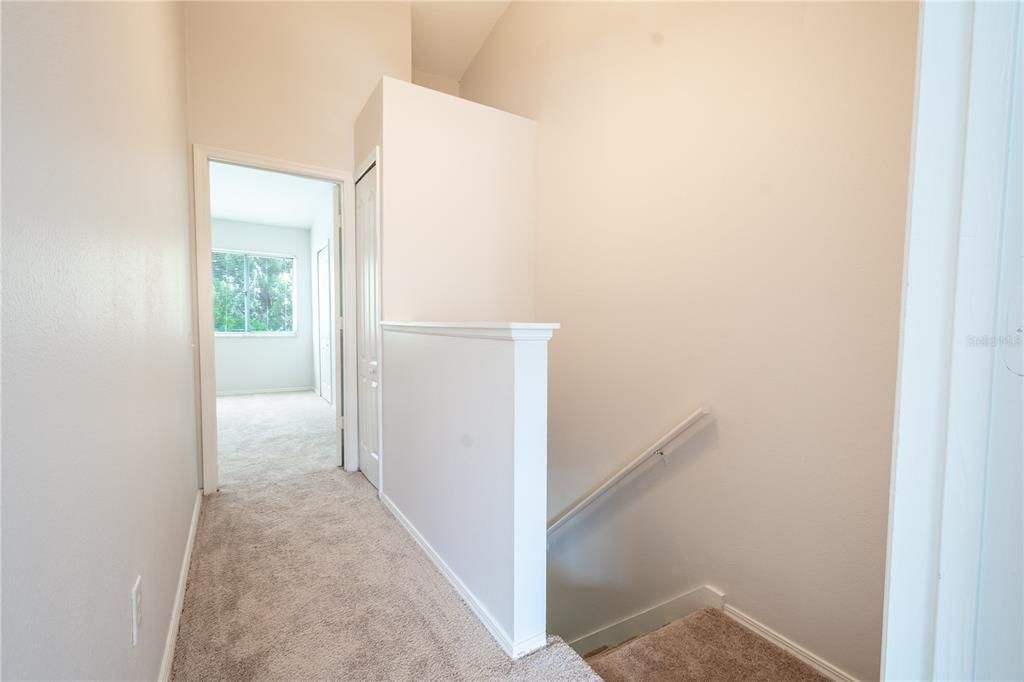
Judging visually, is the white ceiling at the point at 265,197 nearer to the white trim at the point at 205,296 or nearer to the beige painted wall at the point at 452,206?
the white trim at the point at 205,296

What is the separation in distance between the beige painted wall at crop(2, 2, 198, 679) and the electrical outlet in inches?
1.4

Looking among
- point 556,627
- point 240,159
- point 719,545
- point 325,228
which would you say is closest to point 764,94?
point 719,545

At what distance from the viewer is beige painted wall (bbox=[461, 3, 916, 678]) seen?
154cm

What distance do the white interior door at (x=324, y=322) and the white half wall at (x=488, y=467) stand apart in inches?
188

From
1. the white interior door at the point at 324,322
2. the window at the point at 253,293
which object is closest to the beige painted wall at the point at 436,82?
the white interior door at the point at 324,322

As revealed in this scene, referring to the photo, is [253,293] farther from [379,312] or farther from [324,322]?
[379,312]

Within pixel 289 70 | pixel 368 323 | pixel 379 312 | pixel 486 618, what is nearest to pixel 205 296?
pixel 368 323

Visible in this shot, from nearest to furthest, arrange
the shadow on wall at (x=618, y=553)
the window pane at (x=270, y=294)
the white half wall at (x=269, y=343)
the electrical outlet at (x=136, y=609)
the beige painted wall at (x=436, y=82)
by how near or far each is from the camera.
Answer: the electrical outlet at (x=136, y=609)
the shadow on wall at (x=618, y=553)
the beige painted wall at (x=436, y=82)
the white half wall at (x=269, y=343)
the window pane at (x=270, y=294)

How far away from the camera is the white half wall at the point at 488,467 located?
1.48 m

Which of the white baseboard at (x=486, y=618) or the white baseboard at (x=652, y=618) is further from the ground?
the white baseboard at (x=486, y=618)

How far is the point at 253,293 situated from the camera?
719 centimetres

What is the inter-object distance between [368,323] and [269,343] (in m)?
5.16

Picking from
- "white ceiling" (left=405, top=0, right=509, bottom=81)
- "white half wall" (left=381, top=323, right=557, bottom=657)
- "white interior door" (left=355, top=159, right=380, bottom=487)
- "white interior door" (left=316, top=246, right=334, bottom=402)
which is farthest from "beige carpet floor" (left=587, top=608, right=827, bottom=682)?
"white interior door" (left=316, top=246, right=334, bottom=402)

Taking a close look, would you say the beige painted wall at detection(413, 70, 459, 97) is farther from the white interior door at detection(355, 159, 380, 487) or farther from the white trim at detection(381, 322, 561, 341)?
the white trim at detection(381, 322, 561, 341)
